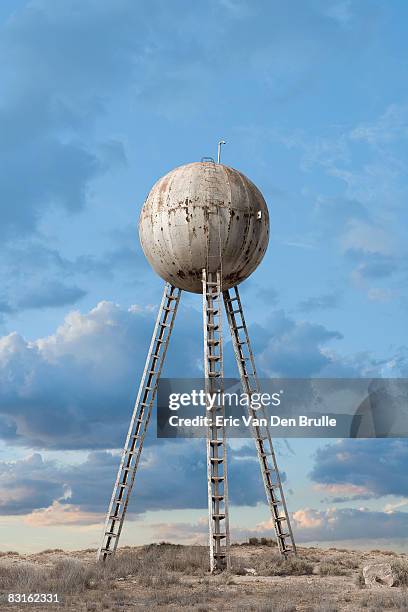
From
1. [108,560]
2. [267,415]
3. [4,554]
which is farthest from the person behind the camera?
[4,554]

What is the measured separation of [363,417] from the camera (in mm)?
25953

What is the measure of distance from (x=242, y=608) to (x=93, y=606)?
3.24 metres

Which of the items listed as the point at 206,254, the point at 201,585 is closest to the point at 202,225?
the point at 206,254

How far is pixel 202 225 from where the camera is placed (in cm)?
2367

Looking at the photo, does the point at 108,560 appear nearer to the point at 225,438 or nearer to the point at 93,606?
the point at 225,438

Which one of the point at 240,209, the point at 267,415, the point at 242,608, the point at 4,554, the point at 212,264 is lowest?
the point at 242,608

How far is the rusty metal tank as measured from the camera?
23.8 metres

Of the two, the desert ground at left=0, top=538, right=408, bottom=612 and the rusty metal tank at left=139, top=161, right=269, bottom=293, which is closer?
the desert ground at left=0, top=538, right=408, bottom=612

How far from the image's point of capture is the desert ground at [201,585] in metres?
16.2

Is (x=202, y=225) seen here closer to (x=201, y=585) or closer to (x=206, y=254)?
(x=206, y=254)

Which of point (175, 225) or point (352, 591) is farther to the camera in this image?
point (175, 225)

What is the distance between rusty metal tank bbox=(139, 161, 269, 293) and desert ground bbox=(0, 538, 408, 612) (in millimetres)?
9205

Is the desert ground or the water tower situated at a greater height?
the water tower

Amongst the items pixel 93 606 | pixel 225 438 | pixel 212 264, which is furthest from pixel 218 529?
pixel 212 264
